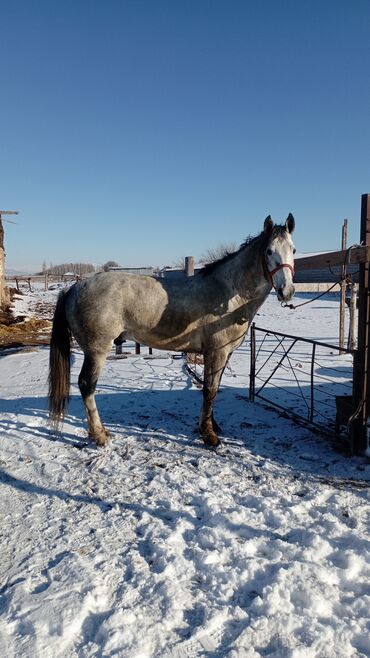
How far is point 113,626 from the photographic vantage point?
7.15 ft

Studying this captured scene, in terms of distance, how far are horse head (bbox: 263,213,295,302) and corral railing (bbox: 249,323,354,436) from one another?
48.3 inches

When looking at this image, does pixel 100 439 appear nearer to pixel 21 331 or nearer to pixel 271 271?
pixel 271 271

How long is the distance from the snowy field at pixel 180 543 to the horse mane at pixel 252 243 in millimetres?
2218

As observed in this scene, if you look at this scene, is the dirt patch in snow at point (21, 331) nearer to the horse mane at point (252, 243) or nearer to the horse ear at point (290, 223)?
the horse mane at point (252, 243)

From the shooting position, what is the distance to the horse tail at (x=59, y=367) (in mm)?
4934

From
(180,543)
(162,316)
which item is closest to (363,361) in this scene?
(162,316)

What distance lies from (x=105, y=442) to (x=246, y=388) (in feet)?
11.2

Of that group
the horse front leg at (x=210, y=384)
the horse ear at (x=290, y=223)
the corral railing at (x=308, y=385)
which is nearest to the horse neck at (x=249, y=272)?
the horse ear at (x=290, y=223)

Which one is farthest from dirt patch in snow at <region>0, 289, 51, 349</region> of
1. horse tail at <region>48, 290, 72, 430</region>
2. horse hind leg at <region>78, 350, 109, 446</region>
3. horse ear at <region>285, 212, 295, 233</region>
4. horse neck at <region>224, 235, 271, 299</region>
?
horse ear at <region>285, 212, 295, 233</region>

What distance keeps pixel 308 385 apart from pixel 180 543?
17.5ft

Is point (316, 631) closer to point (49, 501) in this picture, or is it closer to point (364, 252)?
point (49, 501)

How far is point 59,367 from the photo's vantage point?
5.04 metres

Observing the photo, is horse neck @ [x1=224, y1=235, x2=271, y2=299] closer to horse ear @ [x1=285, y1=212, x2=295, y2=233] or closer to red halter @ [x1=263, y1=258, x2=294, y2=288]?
red halter @ [x1=263, y1=258, x2=294, y2=288]

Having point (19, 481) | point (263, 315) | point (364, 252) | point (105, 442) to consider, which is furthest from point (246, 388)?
point (263, 315)
